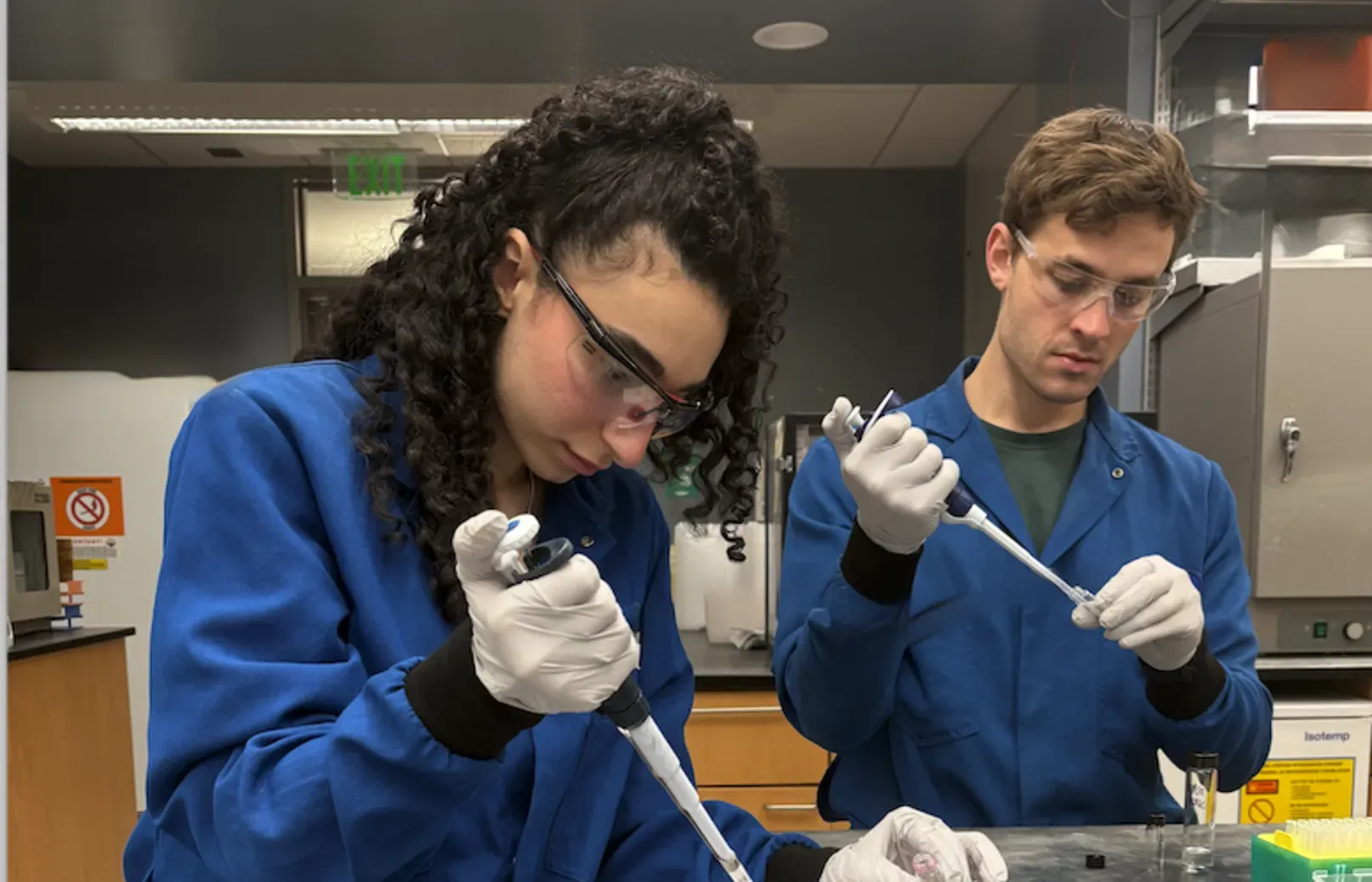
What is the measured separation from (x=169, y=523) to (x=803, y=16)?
284 centimetres

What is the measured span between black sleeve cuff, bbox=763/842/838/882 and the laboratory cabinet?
165cm

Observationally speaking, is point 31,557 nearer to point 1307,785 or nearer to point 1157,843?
point 1157,843

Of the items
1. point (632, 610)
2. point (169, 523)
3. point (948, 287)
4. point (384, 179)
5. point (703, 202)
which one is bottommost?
point (632, 610)

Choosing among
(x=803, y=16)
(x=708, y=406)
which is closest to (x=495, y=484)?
(x=708, y=406)

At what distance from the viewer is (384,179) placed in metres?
4.58

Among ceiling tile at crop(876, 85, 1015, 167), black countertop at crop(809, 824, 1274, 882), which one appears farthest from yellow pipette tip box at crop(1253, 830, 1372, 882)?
ceiling tile at crop(876, 85, 1015, 167)

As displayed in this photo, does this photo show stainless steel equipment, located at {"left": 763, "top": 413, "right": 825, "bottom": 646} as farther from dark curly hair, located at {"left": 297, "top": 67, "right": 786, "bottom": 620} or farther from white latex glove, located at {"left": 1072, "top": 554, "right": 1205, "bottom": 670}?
dark curly hair, located at {"left": 297, "top": 67, "right": 786, "bottom": 620}

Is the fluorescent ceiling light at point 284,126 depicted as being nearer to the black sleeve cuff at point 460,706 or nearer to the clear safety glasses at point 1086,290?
the clear safety glasses at point 1086,290

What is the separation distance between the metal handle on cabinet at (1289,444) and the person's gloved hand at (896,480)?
1691 millimetres

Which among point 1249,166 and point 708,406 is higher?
point 1249,166

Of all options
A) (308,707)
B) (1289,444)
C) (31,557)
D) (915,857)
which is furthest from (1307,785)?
(31,557)

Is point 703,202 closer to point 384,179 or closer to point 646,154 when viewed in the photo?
point 646,154

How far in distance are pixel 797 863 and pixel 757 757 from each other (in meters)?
1.75

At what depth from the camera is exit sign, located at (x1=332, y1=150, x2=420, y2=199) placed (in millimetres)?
4551
